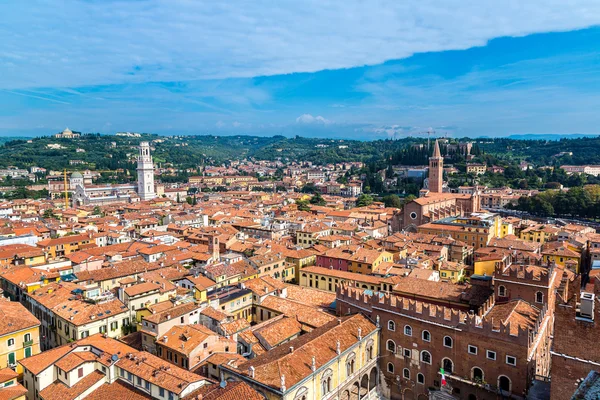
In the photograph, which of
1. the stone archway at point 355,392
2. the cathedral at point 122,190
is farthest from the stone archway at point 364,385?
the cathedral at point 122,190

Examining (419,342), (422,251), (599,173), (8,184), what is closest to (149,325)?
(419,342)

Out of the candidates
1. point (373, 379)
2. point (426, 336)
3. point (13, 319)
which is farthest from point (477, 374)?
point (13, 319)

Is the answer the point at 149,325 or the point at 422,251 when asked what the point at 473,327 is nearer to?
the point at 149,325

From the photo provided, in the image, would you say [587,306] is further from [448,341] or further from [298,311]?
[298,311]

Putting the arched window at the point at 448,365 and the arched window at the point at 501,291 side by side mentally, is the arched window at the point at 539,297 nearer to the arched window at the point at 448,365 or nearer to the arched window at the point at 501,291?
the arched window at the point at 501,291

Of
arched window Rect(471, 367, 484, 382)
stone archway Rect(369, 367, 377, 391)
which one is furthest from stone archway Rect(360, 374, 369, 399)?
arched window Rect(471, 367, 484, 382)
